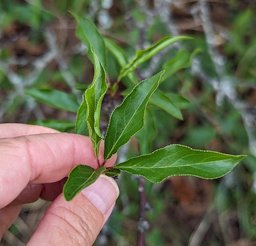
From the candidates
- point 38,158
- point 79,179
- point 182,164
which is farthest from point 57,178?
point 182,164

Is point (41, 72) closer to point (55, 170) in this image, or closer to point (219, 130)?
point (219, 130)

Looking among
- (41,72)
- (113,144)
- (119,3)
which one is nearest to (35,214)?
(41,72)

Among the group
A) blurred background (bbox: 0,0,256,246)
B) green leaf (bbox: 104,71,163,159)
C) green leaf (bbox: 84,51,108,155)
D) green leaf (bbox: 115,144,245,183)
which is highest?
green leaf (bbox: 84,51,108,155)

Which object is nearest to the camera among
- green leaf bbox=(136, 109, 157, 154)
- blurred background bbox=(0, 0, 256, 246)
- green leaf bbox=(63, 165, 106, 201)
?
green leaf bbox=(63, 165, 106, 201)

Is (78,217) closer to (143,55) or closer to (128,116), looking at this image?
(128,116)

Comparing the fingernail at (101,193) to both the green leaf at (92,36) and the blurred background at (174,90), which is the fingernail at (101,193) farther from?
the blurred background at (174,90)

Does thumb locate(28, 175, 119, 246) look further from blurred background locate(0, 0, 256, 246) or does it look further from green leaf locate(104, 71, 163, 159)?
blurred background locate(0, 0, 256, 246)

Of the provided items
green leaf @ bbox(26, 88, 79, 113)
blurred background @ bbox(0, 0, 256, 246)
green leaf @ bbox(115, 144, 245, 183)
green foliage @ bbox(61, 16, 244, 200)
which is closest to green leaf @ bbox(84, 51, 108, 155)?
green foliage @ bbox(61, 16, 244, 200)
